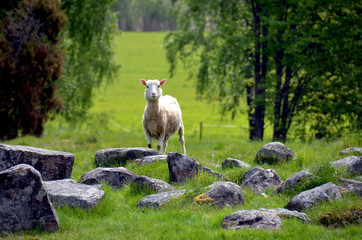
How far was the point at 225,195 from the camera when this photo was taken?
9188mm

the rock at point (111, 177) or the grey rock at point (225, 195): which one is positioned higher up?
the grey rock at point (225, 195)

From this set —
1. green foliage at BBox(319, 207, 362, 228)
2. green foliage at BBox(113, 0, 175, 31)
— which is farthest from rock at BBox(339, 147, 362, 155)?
green foliage at BBox(113, 0, 175, 31)

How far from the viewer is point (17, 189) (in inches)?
322

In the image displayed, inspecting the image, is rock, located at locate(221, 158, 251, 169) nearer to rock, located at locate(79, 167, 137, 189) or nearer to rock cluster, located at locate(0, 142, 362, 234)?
rock cluster, located at locate(0, 142, 362, 234)

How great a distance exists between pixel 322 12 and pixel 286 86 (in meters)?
3.27

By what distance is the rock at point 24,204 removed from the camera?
813cm

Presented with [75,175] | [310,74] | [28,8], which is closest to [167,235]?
[75,175]

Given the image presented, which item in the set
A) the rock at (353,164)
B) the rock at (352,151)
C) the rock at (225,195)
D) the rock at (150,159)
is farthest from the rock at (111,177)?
the rock at (352,151)

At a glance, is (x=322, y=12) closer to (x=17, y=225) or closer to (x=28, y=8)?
(x=28, y=8)

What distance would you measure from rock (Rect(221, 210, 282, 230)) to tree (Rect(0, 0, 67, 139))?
17.0 m

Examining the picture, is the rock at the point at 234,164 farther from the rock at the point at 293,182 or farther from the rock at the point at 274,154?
the rock at the point at 293,182

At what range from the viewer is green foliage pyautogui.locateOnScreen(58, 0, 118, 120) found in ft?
97.7

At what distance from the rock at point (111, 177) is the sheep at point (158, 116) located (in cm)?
295

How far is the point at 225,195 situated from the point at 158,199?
123 cm
